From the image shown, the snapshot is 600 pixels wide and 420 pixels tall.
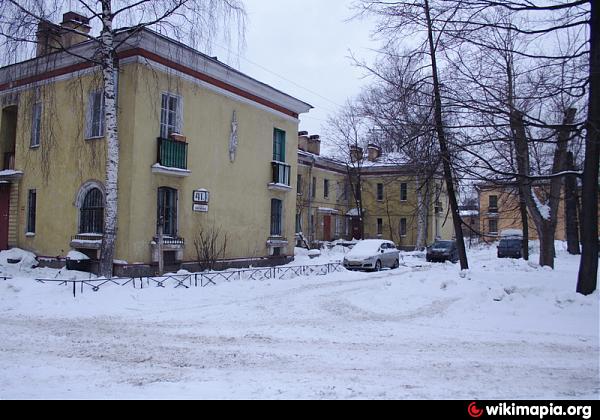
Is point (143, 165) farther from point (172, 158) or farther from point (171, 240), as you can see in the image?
point (171, 240)

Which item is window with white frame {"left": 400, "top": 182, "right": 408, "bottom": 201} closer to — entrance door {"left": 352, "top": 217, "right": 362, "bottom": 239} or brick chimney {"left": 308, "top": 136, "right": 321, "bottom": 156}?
entrance door {"left": 352, "top": 217, "right": 362, "bottom": 239}

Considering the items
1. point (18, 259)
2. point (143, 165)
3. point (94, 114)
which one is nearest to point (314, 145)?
point (94, 114)

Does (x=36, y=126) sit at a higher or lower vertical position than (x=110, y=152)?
higher

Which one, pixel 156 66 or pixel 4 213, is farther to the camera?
pixel 4 213

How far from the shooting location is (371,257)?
2380cm

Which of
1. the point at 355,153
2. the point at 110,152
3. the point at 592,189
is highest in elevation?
the point at 355,153

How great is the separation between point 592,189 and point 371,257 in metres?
13.4

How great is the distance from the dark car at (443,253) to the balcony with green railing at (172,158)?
725 inches

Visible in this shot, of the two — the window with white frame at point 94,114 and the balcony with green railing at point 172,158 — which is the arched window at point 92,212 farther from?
the balcony with green railing at point 172,158

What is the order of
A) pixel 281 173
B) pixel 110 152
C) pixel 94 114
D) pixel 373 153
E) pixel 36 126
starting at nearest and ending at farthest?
1. pixel 110 152
2. pixel 94 114
3. pixel 36 126
4. pixel 281 173
5. pixel 373 153

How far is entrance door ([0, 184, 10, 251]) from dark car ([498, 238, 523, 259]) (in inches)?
1230

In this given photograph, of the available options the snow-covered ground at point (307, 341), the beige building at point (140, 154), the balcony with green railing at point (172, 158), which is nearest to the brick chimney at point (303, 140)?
the beige building at point (140, 154)

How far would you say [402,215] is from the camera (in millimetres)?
48094

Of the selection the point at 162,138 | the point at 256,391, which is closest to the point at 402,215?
the point at 162,138
